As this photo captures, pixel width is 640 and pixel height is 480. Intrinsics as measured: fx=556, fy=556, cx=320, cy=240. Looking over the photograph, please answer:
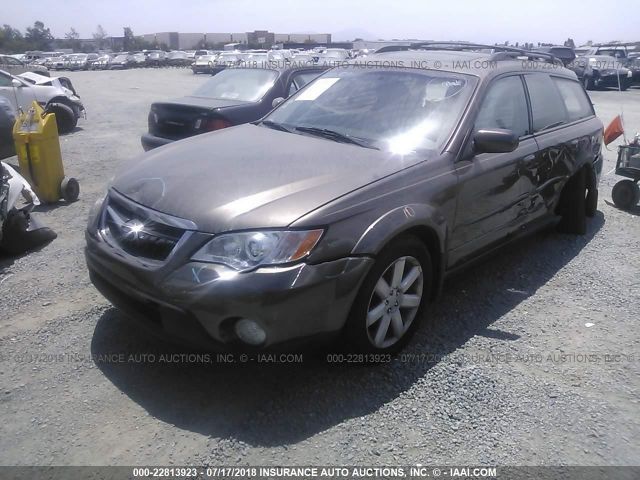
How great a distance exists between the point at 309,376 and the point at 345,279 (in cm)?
70

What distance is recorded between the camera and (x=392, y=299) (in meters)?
3.12

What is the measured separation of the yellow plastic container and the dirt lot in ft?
6.60

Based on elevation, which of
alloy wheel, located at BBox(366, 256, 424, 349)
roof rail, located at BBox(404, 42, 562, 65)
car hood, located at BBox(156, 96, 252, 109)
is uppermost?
roof rail, located at BBox(404, 42, 562, 65)

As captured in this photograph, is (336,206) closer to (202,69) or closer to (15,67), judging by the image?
(15,67)

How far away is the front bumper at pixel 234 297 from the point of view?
2572 mm

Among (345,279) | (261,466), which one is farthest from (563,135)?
(261,466)

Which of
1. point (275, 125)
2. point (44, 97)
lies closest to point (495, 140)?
point (275, 125)

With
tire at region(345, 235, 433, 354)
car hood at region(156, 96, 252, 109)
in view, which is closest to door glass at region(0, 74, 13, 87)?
car hood at region(156, 96, 252, 109)

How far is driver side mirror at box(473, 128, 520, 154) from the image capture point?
3.42 m

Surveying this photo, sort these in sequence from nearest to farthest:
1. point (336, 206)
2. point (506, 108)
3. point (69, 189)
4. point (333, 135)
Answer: point (336, 206) < point (333, 135) < point (506, 108) < point (69, 189)

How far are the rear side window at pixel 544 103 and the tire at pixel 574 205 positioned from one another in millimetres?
570

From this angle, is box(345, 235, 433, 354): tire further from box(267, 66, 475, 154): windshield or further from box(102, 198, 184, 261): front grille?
box(102, 198, 184, 261): front grille

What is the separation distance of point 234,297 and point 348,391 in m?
0.88

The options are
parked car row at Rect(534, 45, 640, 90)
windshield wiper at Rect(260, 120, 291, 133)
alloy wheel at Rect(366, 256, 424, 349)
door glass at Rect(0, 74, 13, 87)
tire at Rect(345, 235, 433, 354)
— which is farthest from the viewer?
parked car row at Rect(534, 45, 640, 90)
